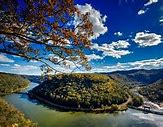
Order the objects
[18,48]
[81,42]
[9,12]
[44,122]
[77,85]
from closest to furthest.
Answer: [9,12] < [81,42] < [18,48] < [44,122] < [77,85]

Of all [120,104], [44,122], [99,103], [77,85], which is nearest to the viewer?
[44,122]

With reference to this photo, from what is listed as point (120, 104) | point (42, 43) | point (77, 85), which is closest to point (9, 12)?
point (42, 43)

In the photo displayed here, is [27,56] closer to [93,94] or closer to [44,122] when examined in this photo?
[44,122]

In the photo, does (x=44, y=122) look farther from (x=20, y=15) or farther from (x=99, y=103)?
(x=20, y=15)

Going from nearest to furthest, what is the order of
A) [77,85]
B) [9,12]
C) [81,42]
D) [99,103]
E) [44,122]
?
[9,12] < [81,42] < [44,122] < [99,103] < [77,85]

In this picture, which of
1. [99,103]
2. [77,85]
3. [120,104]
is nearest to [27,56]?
[99,103]

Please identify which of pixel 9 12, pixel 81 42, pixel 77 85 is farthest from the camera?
pixel 77 85

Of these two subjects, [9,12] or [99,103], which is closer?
[9,12]

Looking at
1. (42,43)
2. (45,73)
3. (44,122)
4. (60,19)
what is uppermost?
(60,19)

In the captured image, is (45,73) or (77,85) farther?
(77,85)

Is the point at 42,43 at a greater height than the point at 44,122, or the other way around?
the point at 42,43
